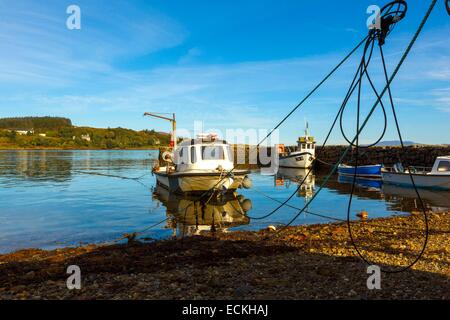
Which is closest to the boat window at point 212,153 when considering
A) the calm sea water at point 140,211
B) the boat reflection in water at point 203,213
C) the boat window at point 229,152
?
the boat window at point 229,152

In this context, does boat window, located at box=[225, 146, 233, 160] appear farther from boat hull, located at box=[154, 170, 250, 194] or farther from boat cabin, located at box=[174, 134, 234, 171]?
boat hull, located at box=[154, 170, 250, 194]

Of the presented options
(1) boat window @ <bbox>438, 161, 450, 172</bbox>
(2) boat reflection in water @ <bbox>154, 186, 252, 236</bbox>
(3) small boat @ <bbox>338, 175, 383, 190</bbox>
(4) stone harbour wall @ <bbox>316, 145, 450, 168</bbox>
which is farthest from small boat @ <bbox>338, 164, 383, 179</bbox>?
(2) boat reflection in water @ <bbox>154, 186, 252, 236</bbox>

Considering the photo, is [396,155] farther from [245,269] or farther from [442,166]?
[245,269]

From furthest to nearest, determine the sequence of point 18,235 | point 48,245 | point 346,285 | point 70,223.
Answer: point 70,223, point 18,235, point 48,245, point 346,285

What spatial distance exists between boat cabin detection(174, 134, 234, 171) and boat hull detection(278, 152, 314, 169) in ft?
103

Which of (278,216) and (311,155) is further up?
(311,155)

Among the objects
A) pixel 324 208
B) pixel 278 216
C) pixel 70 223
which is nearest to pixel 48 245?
pixel 70 223

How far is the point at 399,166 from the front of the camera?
32469 millimetres

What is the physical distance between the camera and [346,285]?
6574 mm
